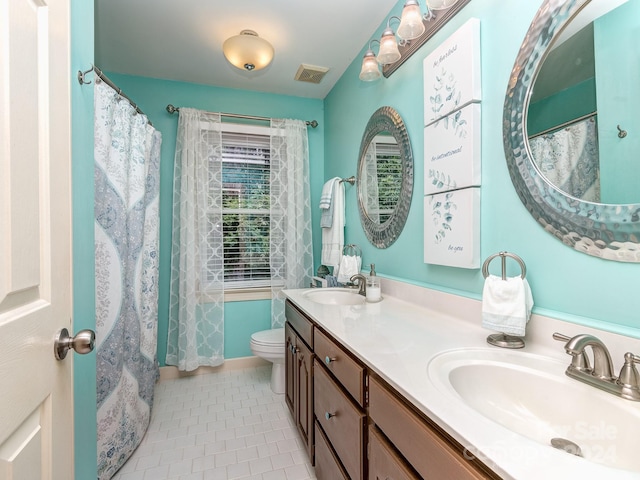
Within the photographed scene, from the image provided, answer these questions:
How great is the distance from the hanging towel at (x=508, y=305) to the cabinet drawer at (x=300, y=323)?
2.49 feet

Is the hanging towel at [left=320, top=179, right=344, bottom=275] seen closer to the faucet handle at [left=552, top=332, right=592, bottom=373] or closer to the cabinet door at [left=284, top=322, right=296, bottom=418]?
the cabinet door at [left=284, top=322, right=296, bottom=418]

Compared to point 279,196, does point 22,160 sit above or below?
below

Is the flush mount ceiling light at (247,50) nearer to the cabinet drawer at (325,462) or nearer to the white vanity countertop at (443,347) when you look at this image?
the white vanity countertop at (443,347)

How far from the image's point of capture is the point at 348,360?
1.02 m

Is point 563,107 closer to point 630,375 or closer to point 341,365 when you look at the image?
point 630,375

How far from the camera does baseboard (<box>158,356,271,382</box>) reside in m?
2.54

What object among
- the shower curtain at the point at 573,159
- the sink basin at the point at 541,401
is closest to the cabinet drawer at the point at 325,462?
the sink basin at the point at 541,401

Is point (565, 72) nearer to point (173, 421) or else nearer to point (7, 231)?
point (7, 231)

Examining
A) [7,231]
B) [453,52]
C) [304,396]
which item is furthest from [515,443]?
[453,52]

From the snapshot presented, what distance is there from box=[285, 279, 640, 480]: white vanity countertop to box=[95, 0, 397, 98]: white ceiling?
5.23ft

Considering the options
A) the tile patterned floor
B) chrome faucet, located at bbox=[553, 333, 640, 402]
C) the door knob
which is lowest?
the tile patterned floor

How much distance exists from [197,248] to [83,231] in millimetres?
1626

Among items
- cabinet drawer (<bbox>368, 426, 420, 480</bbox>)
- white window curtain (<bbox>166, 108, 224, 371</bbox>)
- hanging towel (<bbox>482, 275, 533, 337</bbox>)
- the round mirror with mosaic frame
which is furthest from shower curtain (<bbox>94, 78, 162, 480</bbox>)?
the round mirror with mosaic frame

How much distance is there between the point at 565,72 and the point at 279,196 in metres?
2.11
